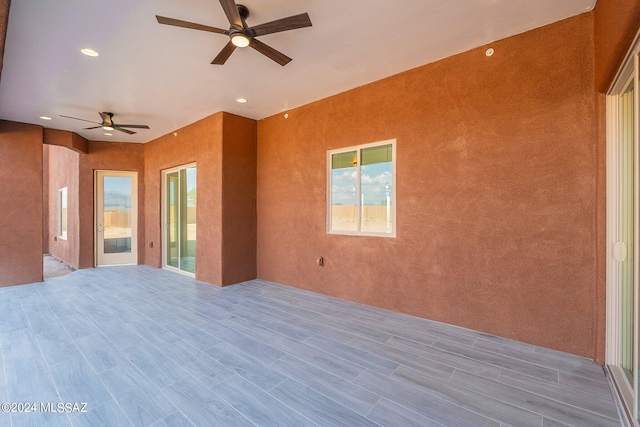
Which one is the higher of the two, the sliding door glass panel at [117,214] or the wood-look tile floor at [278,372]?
the sliding door glass panel at [117,214]

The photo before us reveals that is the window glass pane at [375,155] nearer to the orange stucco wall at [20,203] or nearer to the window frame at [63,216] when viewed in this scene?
the orange stucco wall at [20,203]

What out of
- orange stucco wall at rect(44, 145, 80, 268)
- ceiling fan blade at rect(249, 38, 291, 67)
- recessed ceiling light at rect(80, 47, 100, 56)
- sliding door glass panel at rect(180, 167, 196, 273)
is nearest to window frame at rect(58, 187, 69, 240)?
orange stucco wall at rect(44, 145, 80, 268)

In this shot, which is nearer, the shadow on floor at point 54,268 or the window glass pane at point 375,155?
the window glass pane at point 375,155

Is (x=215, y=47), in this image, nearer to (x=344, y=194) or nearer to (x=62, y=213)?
(x=344, y=194)

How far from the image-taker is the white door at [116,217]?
679 cm

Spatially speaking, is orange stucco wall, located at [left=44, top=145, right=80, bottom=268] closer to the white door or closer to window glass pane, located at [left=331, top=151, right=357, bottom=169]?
the white door

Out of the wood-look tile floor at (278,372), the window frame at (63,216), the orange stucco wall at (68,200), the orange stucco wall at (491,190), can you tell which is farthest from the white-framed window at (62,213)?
the orange stucco wall at (491,190)

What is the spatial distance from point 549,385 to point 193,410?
8.67ft

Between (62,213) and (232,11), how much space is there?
8997 mm

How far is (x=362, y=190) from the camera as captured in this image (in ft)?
13.5

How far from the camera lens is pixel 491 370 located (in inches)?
92.2

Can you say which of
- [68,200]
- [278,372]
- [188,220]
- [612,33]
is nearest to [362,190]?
[278,372]

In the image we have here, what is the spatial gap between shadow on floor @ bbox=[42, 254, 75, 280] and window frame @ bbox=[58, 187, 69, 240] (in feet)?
2.18

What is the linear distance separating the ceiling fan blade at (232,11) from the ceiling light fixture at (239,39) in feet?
0.29
